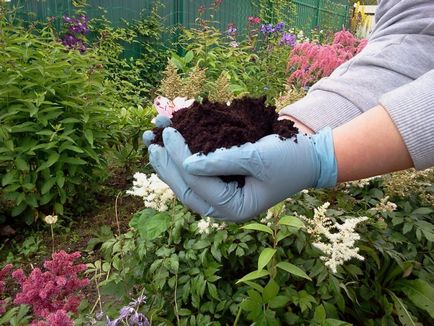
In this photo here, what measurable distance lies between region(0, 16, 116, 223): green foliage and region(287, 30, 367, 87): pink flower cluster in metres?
1.82

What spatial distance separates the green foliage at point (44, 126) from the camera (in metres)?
2.60

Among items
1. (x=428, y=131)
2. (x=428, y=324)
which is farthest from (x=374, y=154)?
(x=428, y=324)

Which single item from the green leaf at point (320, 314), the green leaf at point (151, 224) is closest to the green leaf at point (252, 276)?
the green leaf at point (320, 314)

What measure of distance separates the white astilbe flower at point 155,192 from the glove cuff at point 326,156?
27.0 inches

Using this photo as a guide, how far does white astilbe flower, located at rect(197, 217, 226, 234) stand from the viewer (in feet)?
4.99

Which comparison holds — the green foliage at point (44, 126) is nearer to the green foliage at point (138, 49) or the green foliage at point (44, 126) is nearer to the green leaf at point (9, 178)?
the green leaf at point (9, 178)

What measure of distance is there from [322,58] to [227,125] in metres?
3.02

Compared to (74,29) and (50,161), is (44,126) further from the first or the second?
(74,29)

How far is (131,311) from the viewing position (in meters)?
1.29

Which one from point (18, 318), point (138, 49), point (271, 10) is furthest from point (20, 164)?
point (271, 10)

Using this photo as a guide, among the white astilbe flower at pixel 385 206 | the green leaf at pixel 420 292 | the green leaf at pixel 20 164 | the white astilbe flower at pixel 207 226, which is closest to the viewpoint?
the white astilbe flower at pixel 207 226

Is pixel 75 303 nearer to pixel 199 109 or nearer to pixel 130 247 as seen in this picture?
pixel 130 247

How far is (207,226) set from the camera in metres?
1.52

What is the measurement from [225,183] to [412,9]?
0.76 metres
